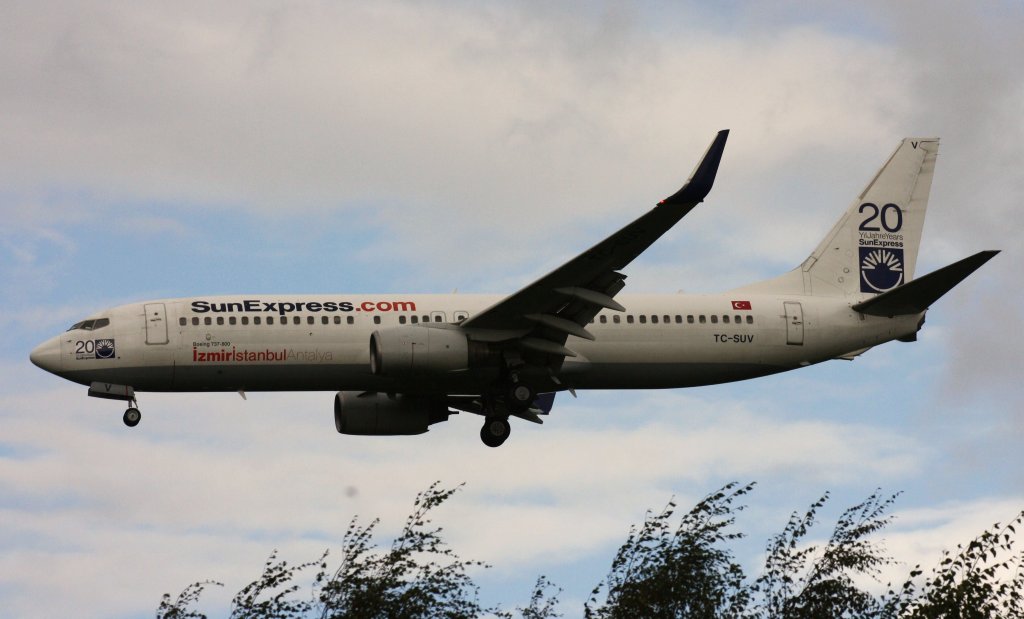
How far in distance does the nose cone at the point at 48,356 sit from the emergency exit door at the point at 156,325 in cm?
269

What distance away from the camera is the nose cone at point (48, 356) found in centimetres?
4922

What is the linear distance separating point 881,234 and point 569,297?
14.4 m

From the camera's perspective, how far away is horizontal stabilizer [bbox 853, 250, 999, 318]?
1895 inches

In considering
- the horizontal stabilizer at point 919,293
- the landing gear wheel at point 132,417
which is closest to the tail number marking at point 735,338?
the horizontal stabilizer at point 919,293

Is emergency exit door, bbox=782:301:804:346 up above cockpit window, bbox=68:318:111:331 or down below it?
above

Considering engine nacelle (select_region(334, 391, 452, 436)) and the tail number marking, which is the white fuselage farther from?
engine nacelle (select_region(334, 391, 452, 436))

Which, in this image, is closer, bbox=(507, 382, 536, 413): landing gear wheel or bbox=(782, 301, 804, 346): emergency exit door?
bbox=(507, 382, 536, 413): landing gear wheel

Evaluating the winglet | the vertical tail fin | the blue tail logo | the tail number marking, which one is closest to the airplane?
the tail number marking

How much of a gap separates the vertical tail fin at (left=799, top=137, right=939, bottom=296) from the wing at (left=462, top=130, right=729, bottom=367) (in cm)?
1022

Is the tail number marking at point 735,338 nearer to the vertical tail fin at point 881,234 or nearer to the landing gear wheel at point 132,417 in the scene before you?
the vertical tail fin at point 881,234

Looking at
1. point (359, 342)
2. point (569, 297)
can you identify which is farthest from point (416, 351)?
point (569, 297)

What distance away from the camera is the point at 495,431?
50.5 meters

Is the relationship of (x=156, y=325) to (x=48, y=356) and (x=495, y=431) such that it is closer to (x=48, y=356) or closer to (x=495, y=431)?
(x=48, y=356)

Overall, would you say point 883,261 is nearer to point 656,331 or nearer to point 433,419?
point 656,331
